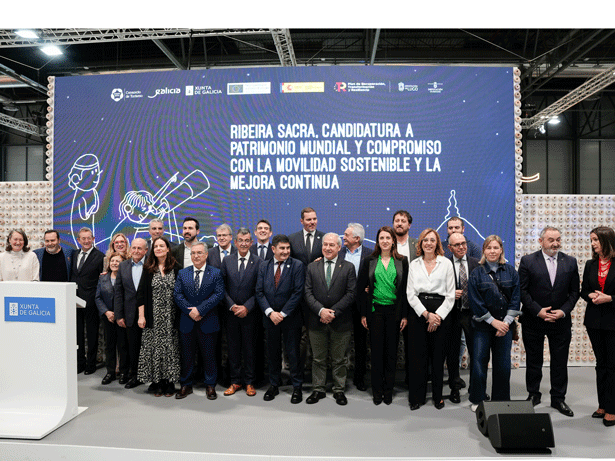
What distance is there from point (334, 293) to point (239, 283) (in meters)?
0.97

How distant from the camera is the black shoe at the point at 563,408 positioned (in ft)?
13.1

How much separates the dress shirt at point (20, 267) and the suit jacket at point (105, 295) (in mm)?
949

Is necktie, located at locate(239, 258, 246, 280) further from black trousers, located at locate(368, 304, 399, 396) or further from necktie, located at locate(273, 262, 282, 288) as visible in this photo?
black trousers, located at locate(368, 304, 399, 396)

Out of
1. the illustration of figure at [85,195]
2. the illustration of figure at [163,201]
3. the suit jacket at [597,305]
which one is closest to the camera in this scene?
the suit jacket at [597,305]

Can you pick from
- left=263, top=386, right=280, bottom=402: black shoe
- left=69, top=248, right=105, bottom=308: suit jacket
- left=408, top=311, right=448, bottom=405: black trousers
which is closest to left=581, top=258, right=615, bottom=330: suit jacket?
left=408, top=311, right=448, bottom=405: black trousers

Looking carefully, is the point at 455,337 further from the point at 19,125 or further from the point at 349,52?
the point at 19,125

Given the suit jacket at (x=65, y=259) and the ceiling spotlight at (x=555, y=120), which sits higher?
the ceiling spotlight at (x=555, y=120)

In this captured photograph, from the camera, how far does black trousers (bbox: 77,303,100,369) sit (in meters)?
5.22

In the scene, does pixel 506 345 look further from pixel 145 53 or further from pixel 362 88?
pixel 145 53

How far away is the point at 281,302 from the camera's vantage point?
443cm

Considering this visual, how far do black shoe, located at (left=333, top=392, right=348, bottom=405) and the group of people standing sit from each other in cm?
2

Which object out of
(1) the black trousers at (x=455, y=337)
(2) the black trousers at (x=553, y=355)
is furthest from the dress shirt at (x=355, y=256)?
(2) the black trousers at (x=553, y=355)

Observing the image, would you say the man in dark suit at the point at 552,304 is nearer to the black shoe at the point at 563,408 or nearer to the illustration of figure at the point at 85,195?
the black shoe at the point at 563,408

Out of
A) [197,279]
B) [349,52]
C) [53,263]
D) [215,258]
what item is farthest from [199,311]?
[349,52]
